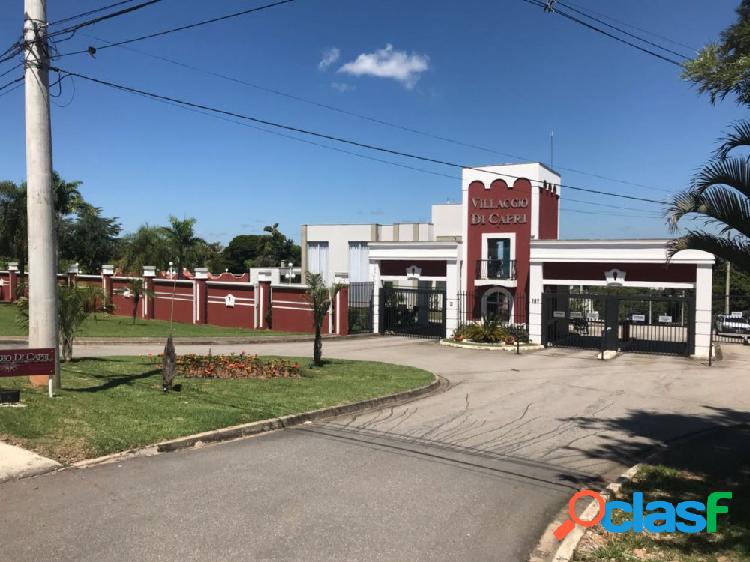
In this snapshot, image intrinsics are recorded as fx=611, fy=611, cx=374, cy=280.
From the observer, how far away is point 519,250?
2764 centimetres

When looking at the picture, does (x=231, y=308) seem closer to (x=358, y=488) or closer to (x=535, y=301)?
(x=535, y=301)

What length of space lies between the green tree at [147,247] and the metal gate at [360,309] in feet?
82.0

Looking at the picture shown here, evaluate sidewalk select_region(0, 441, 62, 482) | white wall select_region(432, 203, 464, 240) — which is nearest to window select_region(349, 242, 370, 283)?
white wall select_region(432, 203, 464, 240)

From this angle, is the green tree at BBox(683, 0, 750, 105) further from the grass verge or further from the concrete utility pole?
the concrete utility pole

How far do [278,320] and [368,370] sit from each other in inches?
615

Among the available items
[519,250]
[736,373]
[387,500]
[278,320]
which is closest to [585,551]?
[387,500]

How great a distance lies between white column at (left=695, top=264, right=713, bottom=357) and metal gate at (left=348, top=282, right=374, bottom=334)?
1465cm

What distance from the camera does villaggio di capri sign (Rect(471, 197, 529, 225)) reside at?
27.6m

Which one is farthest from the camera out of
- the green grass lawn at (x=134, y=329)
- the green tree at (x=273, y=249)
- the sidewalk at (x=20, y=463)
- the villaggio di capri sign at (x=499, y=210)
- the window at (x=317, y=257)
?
the green tree at (x=273, y=249)

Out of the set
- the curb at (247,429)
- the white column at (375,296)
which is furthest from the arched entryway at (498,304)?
the curb at (247,429)

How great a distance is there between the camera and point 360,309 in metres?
30.9

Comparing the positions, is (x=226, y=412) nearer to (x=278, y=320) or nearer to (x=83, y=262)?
(x=278, y=320)

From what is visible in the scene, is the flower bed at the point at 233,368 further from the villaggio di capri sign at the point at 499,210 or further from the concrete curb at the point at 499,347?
the villaggio di capri sign at the point at 499,210

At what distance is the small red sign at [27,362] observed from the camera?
8.82m
